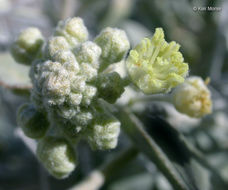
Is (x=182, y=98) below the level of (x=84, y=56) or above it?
below

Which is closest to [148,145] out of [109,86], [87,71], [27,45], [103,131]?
[103,131]

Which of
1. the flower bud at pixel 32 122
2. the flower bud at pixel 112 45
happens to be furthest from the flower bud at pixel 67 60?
the flower bud at pixel 32 122

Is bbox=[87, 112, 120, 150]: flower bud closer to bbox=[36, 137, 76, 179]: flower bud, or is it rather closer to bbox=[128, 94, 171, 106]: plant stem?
bbox=[36, 137, 76, 179]: flower bud

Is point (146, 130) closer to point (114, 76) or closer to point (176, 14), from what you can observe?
point (114, 76)

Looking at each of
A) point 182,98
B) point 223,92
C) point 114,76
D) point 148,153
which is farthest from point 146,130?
point 223,92

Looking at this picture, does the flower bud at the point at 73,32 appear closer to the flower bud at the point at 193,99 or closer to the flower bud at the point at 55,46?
the flower bud at the point at 55,46

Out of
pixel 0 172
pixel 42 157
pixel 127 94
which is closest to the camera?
pixel 42 157

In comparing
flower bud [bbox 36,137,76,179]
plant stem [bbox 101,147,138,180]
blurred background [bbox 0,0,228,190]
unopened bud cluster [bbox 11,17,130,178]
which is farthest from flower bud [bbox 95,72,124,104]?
plant stem [bbox 101,147,138,180]
